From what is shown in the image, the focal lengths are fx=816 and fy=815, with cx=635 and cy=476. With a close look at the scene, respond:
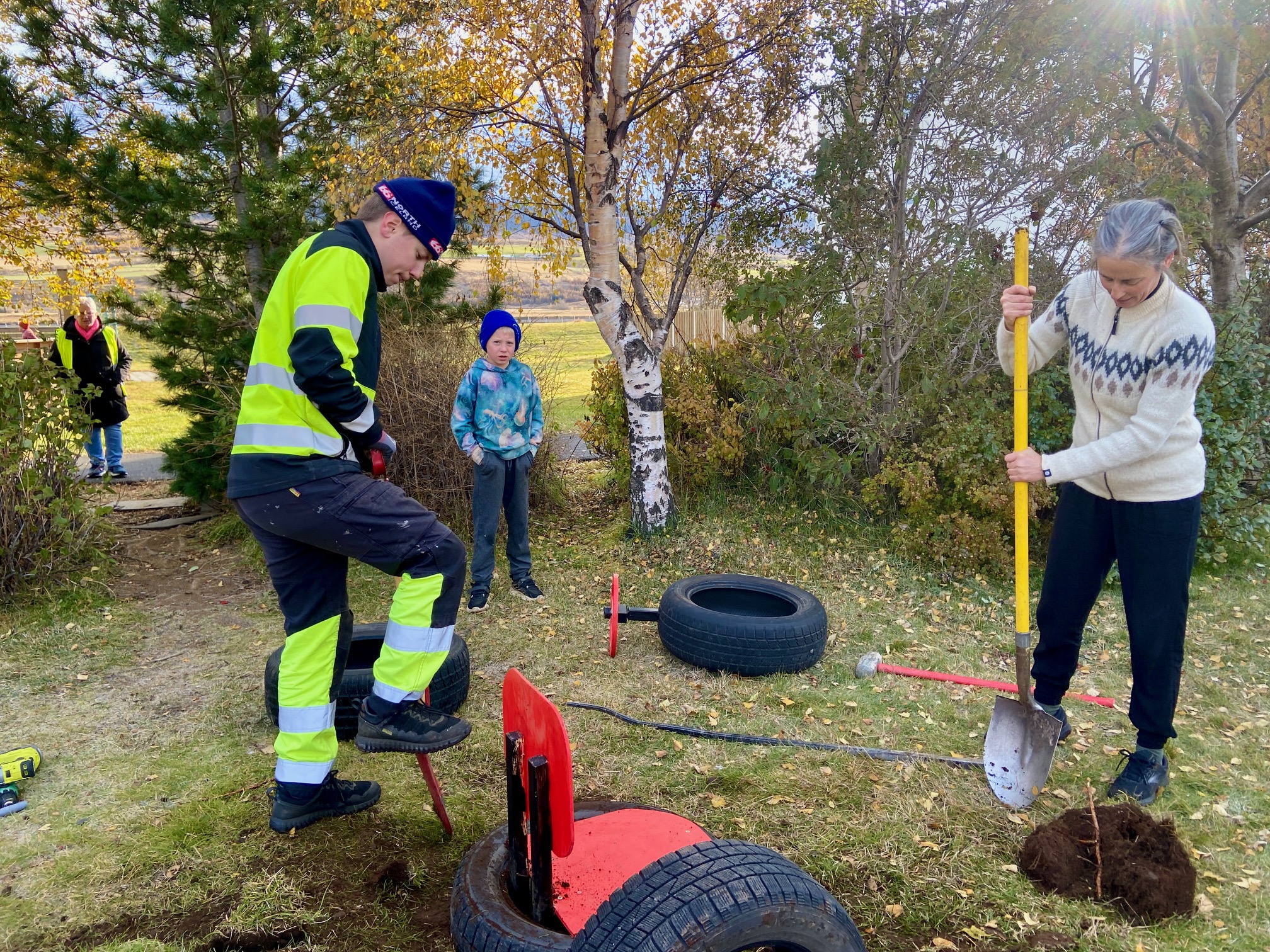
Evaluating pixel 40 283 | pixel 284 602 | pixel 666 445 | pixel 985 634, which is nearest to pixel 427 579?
pixel 284 602

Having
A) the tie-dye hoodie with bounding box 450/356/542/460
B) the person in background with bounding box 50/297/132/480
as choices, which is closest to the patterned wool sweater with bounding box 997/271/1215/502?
the tie-dye hoodie with bounding box 450/356/542/460

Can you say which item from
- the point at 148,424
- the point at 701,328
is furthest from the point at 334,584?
the point at 148,424

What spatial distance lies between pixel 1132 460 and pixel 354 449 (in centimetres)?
273

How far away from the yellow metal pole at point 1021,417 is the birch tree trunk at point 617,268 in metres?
3.35

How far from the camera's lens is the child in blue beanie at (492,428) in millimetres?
5340

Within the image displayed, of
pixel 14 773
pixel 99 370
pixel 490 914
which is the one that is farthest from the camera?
pixel 99 370

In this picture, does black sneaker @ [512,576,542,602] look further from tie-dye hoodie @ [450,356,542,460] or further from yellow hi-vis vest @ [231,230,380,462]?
yellow hi-vis vest @ [231,230,380,462]

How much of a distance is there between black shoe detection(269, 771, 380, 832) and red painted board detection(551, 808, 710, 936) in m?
1.04

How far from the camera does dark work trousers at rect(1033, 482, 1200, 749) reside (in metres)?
2.97

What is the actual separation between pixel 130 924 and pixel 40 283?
515 inches

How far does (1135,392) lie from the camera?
292cm

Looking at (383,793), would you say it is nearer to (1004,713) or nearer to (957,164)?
(1004,713)

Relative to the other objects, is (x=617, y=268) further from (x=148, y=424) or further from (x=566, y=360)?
(x=148, y=424)

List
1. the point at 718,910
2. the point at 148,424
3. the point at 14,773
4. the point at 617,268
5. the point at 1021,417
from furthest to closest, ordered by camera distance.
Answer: the point at 148,424 → the point at 617,268 → the point at 14,773 → the point at 1021,417 → the point at 718,910
